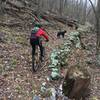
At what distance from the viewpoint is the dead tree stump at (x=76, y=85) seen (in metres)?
7.62

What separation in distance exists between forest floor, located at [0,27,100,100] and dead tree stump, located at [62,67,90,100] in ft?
1.86

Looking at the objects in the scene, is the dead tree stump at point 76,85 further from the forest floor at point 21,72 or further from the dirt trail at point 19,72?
the dirt trail at point 19,72

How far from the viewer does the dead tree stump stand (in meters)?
7.62

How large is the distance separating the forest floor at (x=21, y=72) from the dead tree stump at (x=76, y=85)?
57 cm

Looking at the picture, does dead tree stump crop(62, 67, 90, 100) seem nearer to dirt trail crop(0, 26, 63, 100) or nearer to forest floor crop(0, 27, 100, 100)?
forest floor crop(0, 27, 100, 100)

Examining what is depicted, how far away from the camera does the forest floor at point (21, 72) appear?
769 centimetres

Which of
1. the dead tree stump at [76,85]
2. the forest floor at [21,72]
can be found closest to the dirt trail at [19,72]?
the forest floor at [21,72]

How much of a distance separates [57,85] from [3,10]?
451 inches

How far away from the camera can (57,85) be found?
845 centimetres

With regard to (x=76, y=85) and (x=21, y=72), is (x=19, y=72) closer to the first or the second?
(x=21, y=72)

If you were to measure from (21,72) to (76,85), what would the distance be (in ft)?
8.31

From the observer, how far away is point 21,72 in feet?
30.3

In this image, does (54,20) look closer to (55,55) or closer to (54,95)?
(55,55)

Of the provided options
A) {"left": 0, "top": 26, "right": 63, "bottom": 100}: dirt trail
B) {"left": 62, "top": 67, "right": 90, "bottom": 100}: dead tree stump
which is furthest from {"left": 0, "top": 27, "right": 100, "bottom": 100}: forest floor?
{"left": 62, "top": 67, "right": 90, "bottom": 100}: dead tree stump
